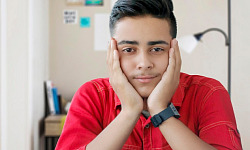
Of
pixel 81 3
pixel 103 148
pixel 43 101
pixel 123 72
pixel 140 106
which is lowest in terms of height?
pixel 43 101

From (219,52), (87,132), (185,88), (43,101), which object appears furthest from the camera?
(43,101)

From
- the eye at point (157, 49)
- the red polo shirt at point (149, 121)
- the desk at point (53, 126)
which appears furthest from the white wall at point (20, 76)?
the eye at point (157, 49)

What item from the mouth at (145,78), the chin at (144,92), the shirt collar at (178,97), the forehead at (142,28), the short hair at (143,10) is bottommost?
the shirt collar at (178,97)

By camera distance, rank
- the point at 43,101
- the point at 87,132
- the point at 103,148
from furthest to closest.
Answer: the point at 43,101, the point at 87,132, the point at 103,148

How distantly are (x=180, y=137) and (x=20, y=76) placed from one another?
77.5 inches

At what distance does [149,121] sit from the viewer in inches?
46.4

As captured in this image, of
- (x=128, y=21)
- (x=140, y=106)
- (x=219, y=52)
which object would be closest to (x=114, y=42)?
(x=128, y=21)

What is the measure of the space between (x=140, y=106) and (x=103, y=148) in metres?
0.20

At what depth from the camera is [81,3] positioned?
139 inches

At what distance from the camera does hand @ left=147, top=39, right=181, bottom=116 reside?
1116 mm

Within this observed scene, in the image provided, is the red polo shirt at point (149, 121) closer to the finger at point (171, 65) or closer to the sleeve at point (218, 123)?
the sleeve at point (218, 123)

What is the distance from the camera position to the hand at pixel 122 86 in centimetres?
112

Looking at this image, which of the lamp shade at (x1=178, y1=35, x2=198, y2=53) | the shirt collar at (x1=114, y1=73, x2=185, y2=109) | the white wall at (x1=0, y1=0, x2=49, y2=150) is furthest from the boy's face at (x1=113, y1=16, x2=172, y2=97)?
the white wall at (x1=0, y1=0, x2=49, y2=150)

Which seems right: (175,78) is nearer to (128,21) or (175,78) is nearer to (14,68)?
(128,21)
